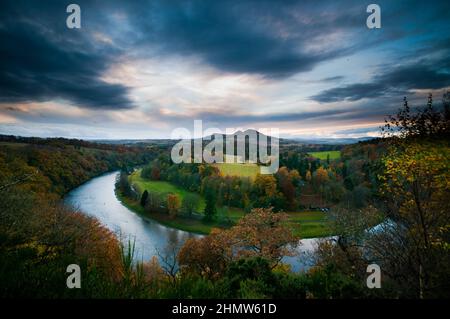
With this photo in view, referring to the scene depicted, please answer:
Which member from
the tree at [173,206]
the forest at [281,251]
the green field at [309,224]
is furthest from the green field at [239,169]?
the forest at [281,251]

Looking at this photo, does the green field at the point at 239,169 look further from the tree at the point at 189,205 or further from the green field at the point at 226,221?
the tree at the point at 189,205

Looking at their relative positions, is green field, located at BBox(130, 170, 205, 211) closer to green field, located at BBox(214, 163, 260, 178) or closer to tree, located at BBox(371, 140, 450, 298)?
green field, located at BBox(214, 163, 260, 178)

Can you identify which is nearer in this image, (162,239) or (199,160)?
(162,239)

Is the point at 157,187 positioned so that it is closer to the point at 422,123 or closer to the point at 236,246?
the point at 236,246

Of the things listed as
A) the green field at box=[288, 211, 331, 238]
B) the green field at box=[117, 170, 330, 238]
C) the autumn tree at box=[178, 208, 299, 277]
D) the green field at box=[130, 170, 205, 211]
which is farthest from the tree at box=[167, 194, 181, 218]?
the autumn tree at box=[178, 208, 299, 277]

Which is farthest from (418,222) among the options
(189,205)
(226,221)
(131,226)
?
(189,205)

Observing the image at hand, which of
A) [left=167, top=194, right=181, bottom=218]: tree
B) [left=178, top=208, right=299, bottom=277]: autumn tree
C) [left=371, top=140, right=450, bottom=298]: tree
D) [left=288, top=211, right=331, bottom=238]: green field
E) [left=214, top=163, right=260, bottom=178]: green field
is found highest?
[left=371, top=140, right=450, bottom=298]: tree
